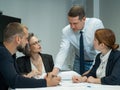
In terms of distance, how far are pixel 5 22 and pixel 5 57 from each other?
260 centimetres

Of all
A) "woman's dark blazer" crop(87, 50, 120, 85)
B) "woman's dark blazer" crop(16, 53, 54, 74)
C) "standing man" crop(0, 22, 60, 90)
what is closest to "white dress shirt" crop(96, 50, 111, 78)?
"woman's dark blazer" crop(87, 50, 120, 85)

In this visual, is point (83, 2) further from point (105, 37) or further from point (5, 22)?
point (105, 37)

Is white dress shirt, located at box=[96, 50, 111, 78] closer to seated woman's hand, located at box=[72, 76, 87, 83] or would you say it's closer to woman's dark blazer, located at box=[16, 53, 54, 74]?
seated woman's hand, located at box=[72, 76, 87, 83]

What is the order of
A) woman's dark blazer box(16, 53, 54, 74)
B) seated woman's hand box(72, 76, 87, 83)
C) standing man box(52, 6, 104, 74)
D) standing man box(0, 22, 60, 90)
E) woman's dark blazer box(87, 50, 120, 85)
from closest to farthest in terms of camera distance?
standing man box(0, 22, 60, 90), woman's dark blazer box(87, 50, 120, 85), seated woman's hand box(72, 76, 87, 83), woman's dark blazer box(16, 53, 54, 74), standing man box(52, 6, 104, 74)

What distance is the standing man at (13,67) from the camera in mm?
1832

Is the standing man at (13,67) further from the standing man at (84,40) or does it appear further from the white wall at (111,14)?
the white wall at (111,14)

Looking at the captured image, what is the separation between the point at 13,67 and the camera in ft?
6.12

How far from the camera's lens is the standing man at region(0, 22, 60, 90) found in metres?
1.83

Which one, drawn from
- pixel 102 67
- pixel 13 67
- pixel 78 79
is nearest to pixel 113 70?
pixel 102 67

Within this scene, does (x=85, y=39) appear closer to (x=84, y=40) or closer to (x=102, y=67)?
(x=84, y=40)

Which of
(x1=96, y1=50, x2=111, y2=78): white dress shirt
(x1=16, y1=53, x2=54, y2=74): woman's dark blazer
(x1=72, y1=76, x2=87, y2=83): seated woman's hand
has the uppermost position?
(x1=96, y1=50, x2=111, y2=78): white dress shirt

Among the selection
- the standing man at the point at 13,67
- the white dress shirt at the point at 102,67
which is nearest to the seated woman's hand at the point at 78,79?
the white dress shirt at the point at 102,67

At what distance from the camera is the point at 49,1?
16.0ft

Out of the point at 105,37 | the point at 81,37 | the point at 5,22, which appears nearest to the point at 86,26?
the point at 81,37
